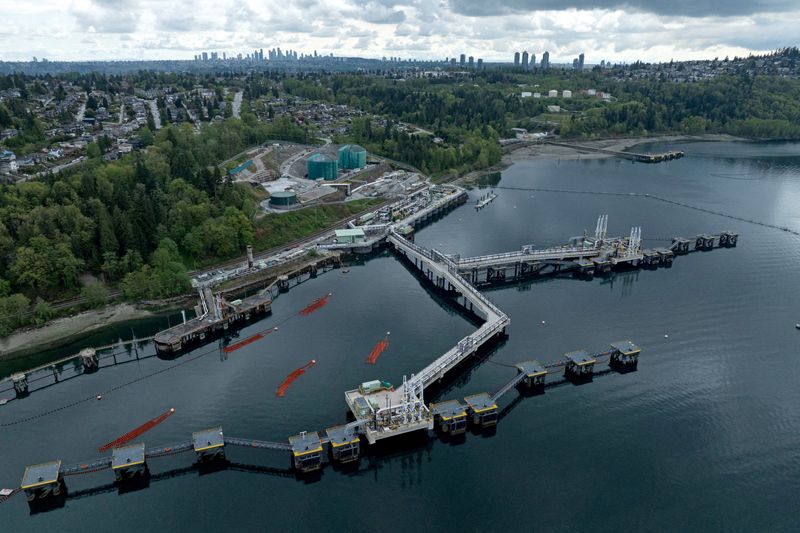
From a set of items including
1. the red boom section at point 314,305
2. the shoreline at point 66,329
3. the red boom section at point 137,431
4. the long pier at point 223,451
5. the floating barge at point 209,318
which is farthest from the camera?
the red boom section at point 314,305

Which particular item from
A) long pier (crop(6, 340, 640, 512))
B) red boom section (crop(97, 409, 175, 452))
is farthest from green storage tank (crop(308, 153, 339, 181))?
long pier (crop(6, 340, 640, 512))

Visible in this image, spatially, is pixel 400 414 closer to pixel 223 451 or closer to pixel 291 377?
pixel 291 377

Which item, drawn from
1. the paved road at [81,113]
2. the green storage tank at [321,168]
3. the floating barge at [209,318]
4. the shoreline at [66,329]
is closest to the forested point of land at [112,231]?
the shoreline at [66,329]

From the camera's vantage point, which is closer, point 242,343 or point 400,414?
point 400,414

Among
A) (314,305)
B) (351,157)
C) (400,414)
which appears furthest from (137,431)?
(351,157)

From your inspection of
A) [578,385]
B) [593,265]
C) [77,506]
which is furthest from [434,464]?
[593,265]

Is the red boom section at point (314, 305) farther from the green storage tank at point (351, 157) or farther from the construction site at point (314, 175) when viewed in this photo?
the green storage tank at point (351, 157)

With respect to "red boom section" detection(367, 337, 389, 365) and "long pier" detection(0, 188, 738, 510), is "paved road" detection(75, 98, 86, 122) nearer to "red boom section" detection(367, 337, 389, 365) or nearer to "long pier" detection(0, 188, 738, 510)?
"long pier" detection(0, 188, 738, 510)
